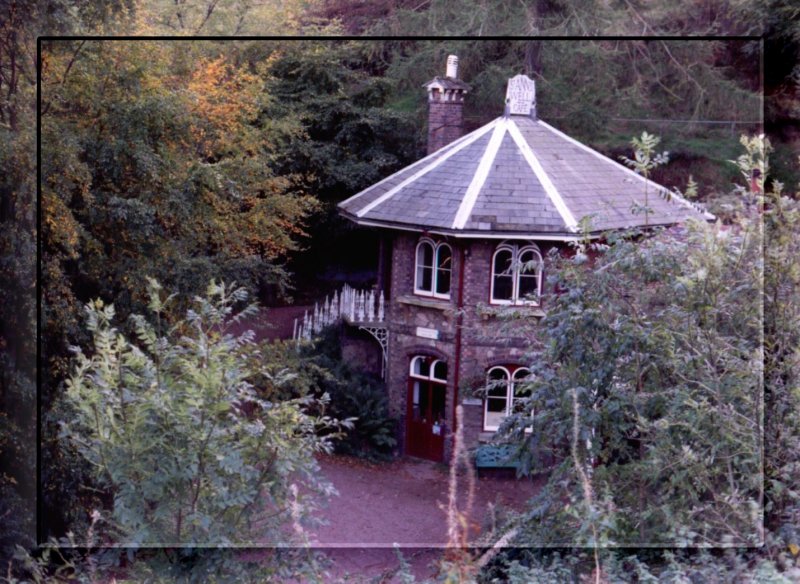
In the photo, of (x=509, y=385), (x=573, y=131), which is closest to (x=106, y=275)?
(x=509, y=385)

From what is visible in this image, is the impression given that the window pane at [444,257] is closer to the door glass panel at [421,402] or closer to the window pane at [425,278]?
the window pane at [425,278]

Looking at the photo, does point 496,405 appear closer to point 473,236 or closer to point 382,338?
point 382,338

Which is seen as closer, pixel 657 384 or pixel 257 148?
pixel 657 384

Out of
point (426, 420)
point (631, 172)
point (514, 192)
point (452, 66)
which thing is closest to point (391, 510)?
point (426, 420)

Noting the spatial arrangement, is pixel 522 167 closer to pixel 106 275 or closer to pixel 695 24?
pixel 106 275

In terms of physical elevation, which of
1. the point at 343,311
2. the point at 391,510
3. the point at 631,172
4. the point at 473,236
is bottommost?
the point at 391,510

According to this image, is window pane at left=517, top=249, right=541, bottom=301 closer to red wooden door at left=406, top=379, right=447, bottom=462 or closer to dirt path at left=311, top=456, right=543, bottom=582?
red wooden door at left=406, top=379, right=447, bottom=462

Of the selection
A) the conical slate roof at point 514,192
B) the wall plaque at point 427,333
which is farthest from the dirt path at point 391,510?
the conical slate roof at point 514,192
